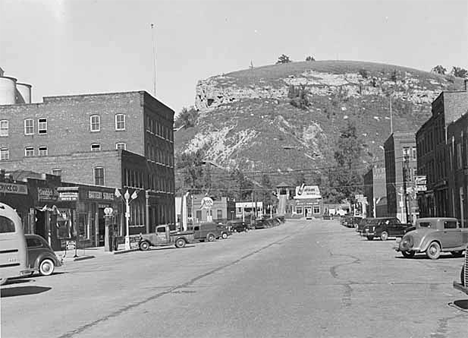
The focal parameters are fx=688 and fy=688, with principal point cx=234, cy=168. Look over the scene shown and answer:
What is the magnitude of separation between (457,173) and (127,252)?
31.3m

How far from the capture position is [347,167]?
164 m

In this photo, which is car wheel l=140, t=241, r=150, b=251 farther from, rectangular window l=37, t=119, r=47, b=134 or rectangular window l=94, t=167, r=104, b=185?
rectangular window l=37, t=119, r=47, b=134

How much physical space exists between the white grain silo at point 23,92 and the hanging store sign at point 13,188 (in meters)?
43.8

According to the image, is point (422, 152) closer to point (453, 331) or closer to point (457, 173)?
point (457, 173)

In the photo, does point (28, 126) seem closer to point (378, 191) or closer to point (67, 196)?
point (67, 196)

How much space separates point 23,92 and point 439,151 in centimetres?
5052

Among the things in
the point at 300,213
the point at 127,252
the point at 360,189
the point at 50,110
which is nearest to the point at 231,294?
the point at 127,252

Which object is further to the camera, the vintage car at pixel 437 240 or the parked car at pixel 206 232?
the parked car at pixel 206 232

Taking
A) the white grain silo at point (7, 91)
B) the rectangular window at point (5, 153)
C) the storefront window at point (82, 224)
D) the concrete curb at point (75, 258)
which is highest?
the white grain silo at point (7, 91)

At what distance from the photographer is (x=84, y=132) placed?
74000 mm

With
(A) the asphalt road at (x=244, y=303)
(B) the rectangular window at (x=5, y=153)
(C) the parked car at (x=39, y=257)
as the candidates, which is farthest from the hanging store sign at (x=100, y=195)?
(A) the asphalt road at (x=244, y=303)

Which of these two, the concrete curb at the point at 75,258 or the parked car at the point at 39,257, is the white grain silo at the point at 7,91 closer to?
the concrete curb at the point at 75,258

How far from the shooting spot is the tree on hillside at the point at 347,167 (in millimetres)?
160250

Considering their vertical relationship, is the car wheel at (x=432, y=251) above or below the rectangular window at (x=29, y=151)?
below
